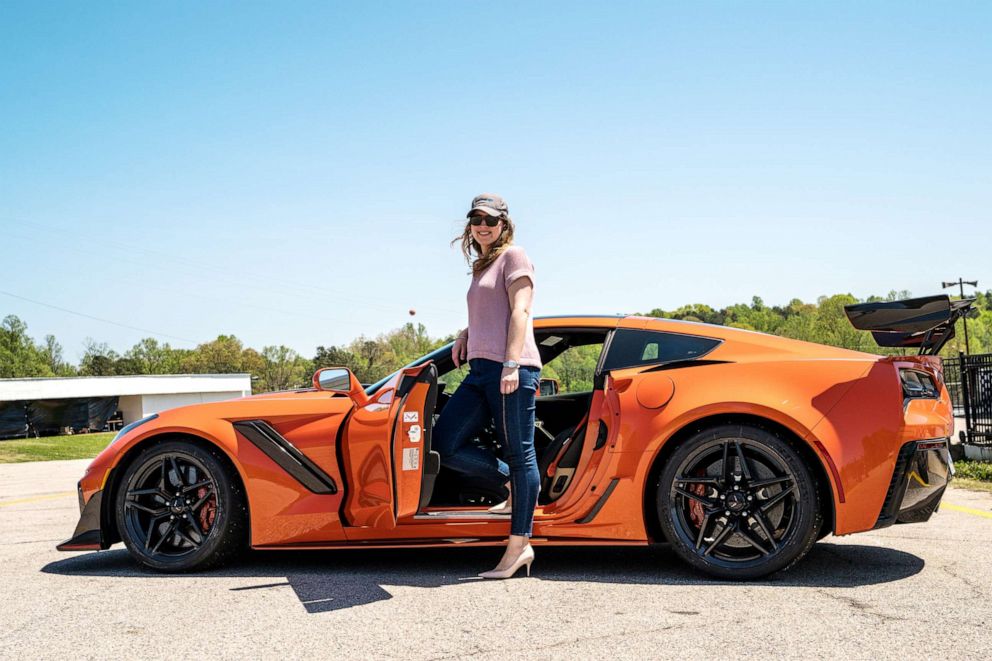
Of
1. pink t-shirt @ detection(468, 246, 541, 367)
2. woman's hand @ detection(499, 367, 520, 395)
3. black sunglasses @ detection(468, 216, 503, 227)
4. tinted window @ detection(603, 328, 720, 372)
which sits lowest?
woman's hand @ detection(499, 367, 520, 395)

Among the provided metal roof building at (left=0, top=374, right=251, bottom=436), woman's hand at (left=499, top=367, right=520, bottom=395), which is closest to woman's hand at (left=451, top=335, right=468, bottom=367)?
woman's hand at (left=499, top=367, right=520, bottom=395)

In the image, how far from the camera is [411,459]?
414 centimetres

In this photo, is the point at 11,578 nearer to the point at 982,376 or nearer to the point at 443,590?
the point at 443,590

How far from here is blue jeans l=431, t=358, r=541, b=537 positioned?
4160 millimetres

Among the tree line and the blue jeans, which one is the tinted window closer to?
the blue jeans

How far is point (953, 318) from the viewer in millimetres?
4387

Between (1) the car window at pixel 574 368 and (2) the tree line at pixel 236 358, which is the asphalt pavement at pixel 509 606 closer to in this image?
(1) the car window at pixel 574 368

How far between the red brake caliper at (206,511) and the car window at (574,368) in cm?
195

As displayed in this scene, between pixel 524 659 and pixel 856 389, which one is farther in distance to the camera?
pixel 856 389

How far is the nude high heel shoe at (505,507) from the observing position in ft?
14.2

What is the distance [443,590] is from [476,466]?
25.3 inches

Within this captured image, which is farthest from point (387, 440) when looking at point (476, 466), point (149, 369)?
point (149, 369)

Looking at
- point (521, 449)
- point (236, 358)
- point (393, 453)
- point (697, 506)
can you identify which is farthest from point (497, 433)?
point (236, 358)

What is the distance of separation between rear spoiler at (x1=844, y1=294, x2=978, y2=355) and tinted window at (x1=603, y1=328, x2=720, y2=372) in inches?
32.6
